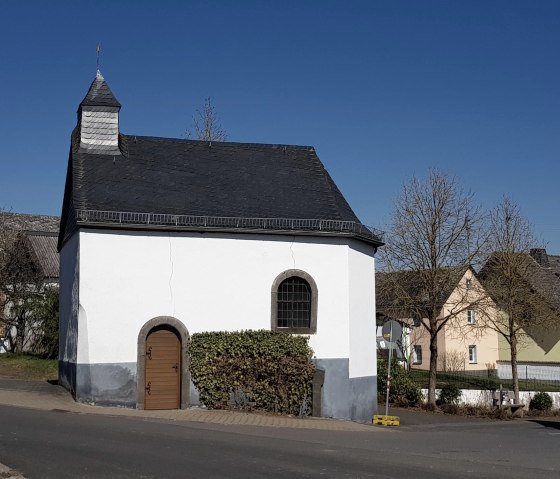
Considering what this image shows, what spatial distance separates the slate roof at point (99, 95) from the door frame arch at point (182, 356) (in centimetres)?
747

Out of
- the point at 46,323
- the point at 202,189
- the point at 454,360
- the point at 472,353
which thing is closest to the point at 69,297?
the point at 202,189

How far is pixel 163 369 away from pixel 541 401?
1679 centimetres

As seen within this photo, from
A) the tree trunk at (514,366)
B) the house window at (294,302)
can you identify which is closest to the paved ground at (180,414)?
the house window at (294,302)

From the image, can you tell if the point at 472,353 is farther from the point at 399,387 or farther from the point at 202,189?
the point at 202,189

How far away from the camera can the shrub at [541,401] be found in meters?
29.6

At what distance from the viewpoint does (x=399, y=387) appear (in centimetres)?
2758

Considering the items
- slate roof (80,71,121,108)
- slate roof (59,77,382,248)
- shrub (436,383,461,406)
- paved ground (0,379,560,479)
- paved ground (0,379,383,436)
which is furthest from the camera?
shrub (436,383,461,406)

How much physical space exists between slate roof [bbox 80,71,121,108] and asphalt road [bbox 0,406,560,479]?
33.6 ft

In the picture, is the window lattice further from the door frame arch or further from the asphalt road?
the asphalt road

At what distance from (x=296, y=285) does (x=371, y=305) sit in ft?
9.03

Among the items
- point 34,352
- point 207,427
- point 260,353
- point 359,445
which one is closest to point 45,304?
point 34,352

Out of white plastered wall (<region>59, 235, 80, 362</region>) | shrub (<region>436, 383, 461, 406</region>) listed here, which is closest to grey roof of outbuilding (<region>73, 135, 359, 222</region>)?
white plastered wall (<region>59, 235, 80, 362</region>)

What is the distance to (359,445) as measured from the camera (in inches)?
562

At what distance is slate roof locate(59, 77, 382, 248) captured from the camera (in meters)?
20.5
